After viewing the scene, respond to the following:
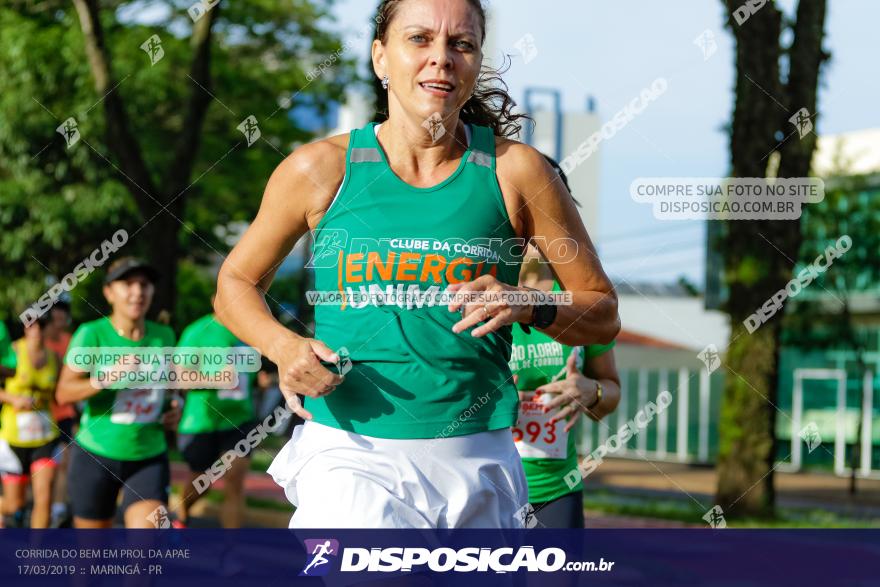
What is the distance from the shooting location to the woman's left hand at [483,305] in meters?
2.82

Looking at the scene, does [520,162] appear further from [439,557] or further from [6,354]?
[6,354]

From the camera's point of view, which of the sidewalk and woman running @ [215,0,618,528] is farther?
the sidewalk

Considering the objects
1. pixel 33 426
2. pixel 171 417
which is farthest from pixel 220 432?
pixel 171 417

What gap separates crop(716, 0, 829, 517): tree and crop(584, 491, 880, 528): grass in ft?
1.24

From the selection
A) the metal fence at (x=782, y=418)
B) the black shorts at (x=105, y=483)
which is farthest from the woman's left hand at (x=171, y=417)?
the metal fence at (x=782, y=418)

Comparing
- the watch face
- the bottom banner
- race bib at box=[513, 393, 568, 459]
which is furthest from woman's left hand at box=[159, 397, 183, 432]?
the watch face

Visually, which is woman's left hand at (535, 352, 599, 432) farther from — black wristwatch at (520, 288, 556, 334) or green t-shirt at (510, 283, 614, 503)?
black wristwatch at (520, 288, 556, 334)

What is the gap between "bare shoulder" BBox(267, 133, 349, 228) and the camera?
10.2ft

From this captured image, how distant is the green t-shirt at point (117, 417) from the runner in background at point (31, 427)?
8.11 feet

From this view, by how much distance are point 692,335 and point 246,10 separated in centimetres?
1506

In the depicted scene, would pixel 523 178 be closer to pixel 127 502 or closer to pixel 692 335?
pixel 127 502

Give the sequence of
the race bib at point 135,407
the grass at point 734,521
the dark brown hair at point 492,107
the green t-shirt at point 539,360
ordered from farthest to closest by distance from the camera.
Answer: the grass at point 734,521
the race bib at point 135,407
the green t-shirt at point 539,360
the dark brown hair at point 492,107

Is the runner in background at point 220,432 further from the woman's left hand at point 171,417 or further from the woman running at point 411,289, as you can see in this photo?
the woman running at point 411,289

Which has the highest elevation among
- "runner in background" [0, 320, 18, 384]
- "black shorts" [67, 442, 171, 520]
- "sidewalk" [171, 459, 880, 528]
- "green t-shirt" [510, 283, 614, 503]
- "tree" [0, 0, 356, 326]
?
"tree" [0, 0, 356, 326]
